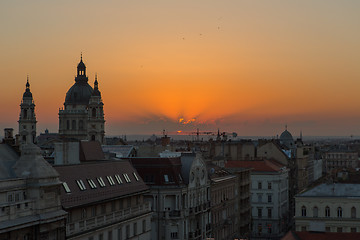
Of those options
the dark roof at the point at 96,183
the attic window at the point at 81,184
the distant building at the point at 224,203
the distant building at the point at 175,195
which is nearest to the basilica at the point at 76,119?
the distant building at the point at 224,203

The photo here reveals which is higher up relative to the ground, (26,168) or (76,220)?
(26,168)

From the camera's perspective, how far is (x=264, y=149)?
517 feet

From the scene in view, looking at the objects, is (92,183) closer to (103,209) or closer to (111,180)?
(103,209)

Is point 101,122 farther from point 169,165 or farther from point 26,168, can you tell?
point 26,168

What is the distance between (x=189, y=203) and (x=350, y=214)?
20747 mm

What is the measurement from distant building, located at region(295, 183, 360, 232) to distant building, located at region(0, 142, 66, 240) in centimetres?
4251

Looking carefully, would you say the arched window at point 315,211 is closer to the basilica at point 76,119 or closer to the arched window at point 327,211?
the arched window at point 327,211

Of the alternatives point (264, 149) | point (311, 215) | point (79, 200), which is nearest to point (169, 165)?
point (311, 215)

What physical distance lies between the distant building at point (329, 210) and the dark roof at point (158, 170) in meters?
16.7

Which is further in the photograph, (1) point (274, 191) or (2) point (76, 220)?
(1) point (274, 191)

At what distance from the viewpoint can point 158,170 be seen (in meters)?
86.9

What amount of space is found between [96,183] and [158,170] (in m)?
20.1

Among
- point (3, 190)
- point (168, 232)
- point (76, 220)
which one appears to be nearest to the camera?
point (3, 190)

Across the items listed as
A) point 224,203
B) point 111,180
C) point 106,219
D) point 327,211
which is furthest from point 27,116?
point 106,219
